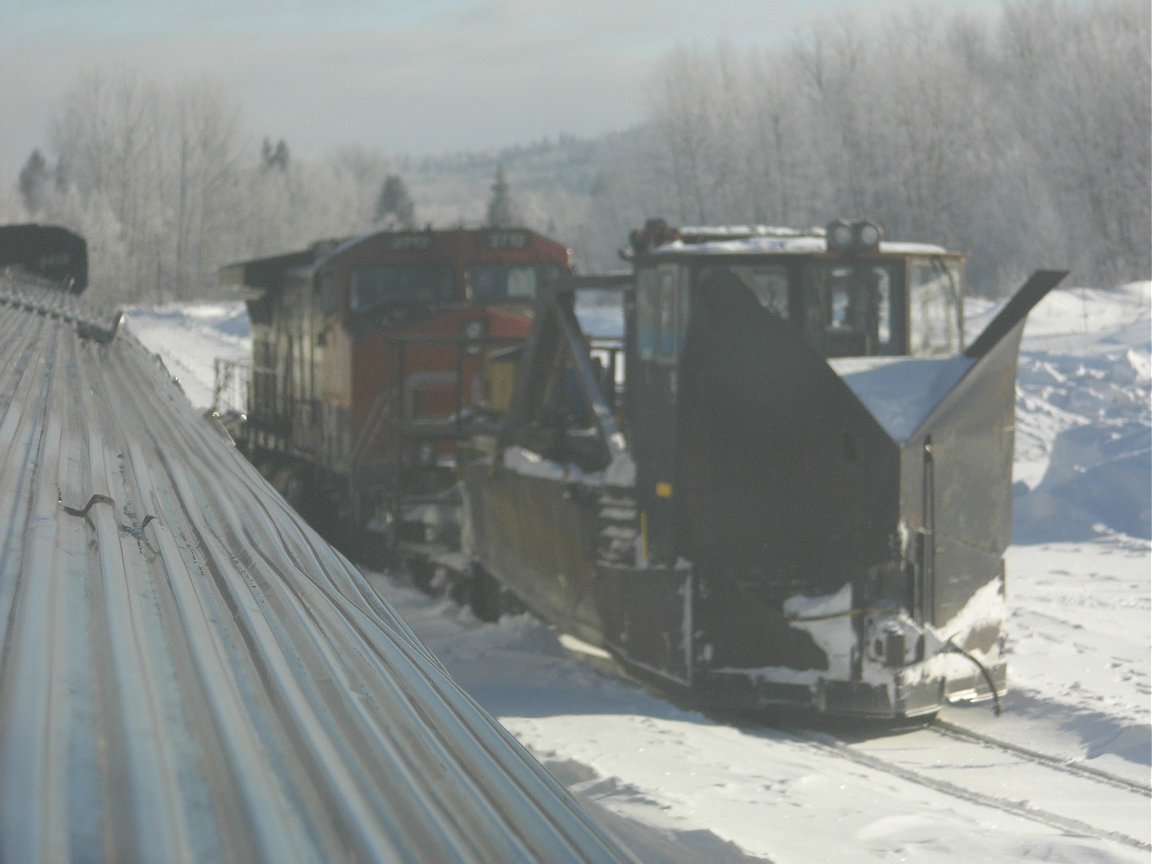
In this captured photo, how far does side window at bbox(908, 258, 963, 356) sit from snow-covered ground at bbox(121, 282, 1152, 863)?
7.84ft

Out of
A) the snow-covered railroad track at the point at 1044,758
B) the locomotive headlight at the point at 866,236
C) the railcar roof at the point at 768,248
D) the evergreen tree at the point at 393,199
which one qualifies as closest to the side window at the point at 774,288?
the railcar roof at the point at 768,248

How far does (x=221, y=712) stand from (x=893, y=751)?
6832 millimetres

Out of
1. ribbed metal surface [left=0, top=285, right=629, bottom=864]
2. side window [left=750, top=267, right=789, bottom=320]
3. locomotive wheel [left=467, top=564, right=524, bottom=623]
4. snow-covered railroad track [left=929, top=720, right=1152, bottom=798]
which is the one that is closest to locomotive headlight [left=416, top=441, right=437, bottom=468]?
locomotive wheel [left=467, top=564, right=524, bottom=623]

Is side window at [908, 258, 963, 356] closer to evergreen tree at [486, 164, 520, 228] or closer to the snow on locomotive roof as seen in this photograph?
the snow on locomotive roof

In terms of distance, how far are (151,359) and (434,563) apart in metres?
5.03

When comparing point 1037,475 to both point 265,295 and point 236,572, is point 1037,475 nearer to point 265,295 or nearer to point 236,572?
point 265,295

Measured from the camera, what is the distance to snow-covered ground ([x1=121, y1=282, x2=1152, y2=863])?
20.2 ft

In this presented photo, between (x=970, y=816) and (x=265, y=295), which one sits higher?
(x=265, y=295)

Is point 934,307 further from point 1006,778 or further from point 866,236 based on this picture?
point 1006,778

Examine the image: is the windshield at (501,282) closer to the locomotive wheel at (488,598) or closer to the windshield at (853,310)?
the locomotive wheel at (488,598)

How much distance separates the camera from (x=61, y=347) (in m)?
7.58

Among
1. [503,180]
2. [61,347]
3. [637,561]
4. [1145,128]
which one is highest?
[503,180]

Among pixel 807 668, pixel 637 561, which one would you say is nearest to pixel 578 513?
pixel 637 561

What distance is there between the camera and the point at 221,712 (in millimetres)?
2256
